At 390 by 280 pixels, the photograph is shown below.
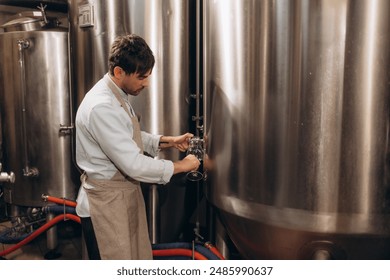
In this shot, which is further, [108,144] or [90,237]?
[90,237]

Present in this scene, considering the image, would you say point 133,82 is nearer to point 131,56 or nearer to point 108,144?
point 131,56

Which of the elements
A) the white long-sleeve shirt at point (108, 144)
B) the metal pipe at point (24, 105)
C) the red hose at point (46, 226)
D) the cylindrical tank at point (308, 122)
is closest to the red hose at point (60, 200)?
the red hose at point (46, 226)

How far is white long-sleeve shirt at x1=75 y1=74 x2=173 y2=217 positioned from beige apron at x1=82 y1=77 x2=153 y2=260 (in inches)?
1.5

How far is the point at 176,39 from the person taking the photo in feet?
7.00

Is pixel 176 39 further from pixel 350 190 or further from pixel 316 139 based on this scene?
pixel 350 190

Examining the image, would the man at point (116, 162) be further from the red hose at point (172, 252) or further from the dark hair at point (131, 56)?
the red hose at point (172, 252)

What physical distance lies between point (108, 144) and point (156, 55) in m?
0.81

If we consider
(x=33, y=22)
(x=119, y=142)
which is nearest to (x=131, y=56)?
(x=119, y=142)

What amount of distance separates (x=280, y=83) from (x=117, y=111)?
591mm

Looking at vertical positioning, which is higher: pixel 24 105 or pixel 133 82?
pixel 133 82

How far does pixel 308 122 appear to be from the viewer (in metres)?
1.31

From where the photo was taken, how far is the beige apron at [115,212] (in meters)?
A: 1.59

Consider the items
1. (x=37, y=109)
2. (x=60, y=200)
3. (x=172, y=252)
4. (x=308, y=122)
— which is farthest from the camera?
(x=37, y=109)

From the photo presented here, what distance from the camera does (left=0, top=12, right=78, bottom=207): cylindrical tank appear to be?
2760mm
